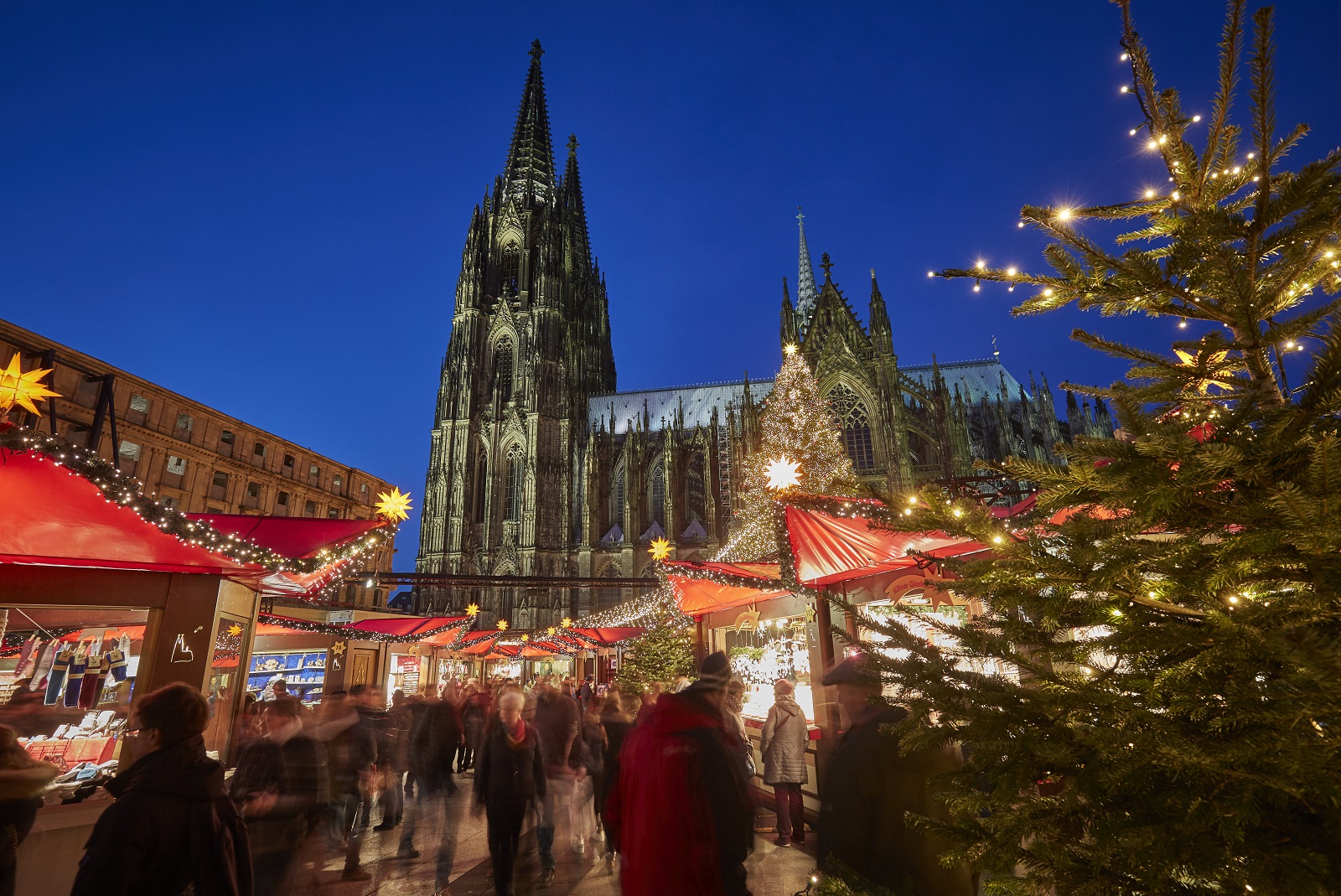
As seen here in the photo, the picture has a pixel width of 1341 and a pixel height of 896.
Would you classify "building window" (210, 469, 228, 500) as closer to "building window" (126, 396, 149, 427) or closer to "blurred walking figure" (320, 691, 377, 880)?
"building window" (126, 396, 149, 427)

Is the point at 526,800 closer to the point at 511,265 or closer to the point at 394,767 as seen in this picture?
the point at 394,767

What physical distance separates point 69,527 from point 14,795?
3.57m

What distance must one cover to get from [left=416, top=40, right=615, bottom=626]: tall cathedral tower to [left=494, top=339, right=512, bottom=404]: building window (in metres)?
0.08

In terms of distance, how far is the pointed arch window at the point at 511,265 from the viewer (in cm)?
4822

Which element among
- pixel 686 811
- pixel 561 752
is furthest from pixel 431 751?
pixel 686 811

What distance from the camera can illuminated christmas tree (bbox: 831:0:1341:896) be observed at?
1.33m

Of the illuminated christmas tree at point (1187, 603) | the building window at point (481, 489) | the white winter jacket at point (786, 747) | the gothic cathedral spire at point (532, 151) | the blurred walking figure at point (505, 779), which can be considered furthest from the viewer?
the gothic cathedral spire at point (532, 151)

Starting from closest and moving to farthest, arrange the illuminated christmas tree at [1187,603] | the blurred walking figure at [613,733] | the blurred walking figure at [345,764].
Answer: the illuminated christmas tree at [1187,603], the blurred walking figure at [345,764], the blurred walking figure at [613,733]

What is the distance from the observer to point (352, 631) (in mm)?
15852

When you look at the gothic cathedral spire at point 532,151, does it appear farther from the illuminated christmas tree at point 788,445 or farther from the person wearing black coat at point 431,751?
the person wearing black coat at point 431,751

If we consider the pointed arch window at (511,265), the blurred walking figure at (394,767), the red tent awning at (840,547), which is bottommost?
the blurred walking figure at (394,767)

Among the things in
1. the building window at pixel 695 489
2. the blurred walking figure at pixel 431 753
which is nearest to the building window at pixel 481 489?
the building window at pixel 695 489

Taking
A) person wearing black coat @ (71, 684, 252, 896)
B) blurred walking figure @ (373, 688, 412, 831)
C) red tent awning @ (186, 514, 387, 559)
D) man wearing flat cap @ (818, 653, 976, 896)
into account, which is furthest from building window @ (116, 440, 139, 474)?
man wearing flat cap @ (818, 653, 976, 896)

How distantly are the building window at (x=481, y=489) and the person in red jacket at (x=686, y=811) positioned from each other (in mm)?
40726
